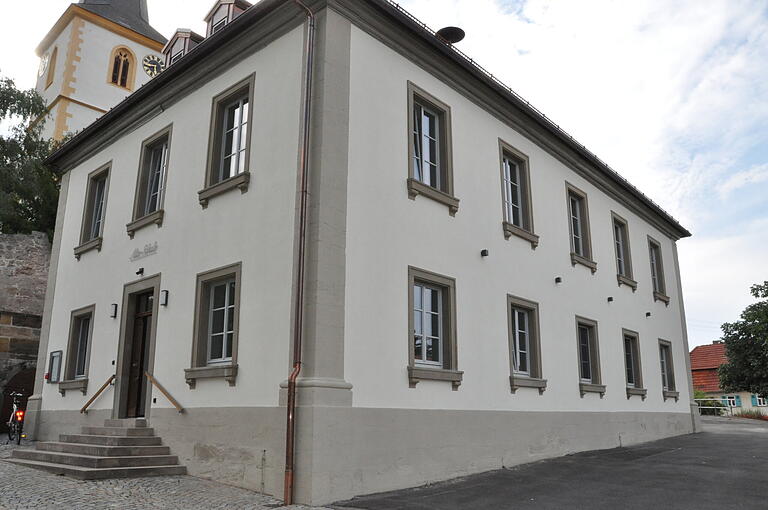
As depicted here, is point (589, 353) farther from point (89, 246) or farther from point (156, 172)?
point (89, 246)

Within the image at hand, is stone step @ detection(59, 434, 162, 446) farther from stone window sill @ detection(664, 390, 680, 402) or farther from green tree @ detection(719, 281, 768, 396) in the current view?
green tree @ detection(719, 281, 768, 396)

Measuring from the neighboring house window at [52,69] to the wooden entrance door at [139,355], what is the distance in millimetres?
29833

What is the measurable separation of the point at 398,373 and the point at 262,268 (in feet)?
7.99

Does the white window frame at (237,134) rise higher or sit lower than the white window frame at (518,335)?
higher

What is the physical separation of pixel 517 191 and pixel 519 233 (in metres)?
1.21

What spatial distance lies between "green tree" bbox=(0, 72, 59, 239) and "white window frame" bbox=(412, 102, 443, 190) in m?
14.9

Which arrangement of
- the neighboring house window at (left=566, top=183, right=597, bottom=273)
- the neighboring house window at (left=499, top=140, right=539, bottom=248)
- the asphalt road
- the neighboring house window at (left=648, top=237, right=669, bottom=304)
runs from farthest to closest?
the neighboring house window at (left=648, top=237, right=669, bottom=304)
the neighboring house window at (left=566, top=183, right=597, bottom=273)
the neighboring house window at (left=499, top=140, right=539, bottom=248)
the asphalt road

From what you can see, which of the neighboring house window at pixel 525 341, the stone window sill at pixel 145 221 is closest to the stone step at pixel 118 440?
the stone window sill at pixel 145 221

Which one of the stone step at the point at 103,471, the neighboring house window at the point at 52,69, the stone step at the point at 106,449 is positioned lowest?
Result: the stone step at the point at 103,471

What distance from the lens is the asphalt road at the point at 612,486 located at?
781 centimetres

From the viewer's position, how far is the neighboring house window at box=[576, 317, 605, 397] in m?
14.1

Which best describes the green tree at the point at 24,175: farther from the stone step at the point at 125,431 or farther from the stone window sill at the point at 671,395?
the stone window sill at the point at 671,395

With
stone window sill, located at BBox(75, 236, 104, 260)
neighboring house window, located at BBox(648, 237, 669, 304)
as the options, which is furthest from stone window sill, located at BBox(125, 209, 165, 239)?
neighboring house window, located at BBox(648, 237, 669, 304)

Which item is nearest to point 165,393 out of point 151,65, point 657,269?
point 657,269
